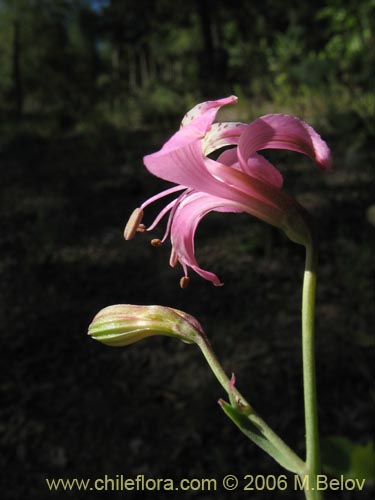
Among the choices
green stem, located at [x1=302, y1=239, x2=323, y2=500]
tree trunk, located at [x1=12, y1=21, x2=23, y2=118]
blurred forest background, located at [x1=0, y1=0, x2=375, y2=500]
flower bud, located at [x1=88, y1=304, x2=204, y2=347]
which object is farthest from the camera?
tree trunk, located at [x1=12, y1=21, x2=23, y2=118]

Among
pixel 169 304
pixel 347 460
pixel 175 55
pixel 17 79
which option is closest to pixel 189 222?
pixel 347 460

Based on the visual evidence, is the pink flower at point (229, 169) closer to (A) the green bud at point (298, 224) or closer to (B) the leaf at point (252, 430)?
(A) the green bud at point (298, 224)

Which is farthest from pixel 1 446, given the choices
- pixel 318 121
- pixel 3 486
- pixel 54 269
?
pixel 318 121

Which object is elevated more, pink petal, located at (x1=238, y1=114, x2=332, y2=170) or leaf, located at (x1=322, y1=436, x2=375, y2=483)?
pink petal, located at (x1=238, y1=114, x2=332, y2=170)

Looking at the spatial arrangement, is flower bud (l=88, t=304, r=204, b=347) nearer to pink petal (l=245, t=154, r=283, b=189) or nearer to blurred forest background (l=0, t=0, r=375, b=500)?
→ pink petal (l=245, t=154, r=283, b=189)

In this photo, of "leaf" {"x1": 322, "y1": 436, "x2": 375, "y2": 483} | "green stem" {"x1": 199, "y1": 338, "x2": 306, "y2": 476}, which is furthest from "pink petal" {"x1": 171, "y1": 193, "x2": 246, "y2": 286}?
"leaf" {"x1": 322, "y1": 436, "x2": 375, "y2": 483}

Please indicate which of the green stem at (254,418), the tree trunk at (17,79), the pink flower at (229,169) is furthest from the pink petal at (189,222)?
the tree trunk at (17,79)
